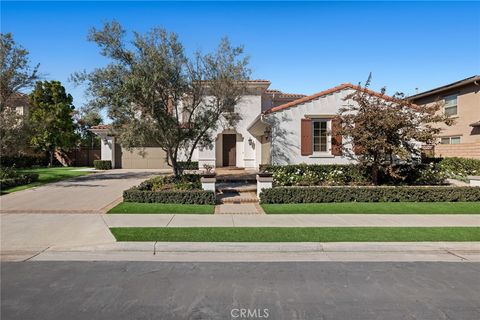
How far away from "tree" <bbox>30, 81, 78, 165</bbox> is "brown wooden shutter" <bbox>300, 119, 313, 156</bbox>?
22.2 meters

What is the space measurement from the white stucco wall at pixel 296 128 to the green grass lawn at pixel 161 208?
5912 millimetres

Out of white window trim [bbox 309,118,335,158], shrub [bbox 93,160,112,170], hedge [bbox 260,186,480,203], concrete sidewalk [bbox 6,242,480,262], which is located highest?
white window trim [bbox 309,118,335,158]

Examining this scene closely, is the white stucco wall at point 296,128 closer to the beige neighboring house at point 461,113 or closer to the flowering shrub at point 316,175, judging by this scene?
the flowering shrub at point 316,175

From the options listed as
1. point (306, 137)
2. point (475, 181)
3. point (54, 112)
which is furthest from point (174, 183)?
point (54, 112)

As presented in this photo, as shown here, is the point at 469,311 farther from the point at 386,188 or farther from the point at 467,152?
the point at 467,152

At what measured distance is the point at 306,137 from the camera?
1503cm

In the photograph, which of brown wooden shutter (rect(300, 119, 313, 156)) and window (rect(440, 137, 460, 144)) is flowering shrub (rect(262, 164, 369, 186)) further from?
window (rect(440, 137, 460, 144))

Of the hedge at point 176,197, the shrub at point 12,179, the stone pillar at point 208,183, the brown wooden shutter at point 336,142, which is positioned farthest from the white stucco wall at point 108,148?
the brown wooden shutter at point 336,142

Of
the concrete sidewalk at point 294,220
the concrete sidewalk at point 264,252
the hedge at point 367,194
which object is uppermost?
the hedge at point 367,194

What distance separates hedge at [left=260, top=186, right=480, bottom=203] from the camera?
36.1ft

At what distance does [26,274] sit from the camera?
4.89 metres

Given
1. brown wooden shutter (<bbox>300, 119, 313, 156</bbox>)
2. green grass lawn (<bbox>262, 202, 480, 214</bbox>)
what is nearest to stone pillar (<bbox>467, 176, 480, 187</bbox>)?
green grass lawn (<bbox>262, 202, 480, 214</bbox>)

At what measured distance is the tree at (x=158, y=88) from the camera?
11086 mm

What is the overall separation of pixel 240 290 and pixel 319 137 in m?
12.0
